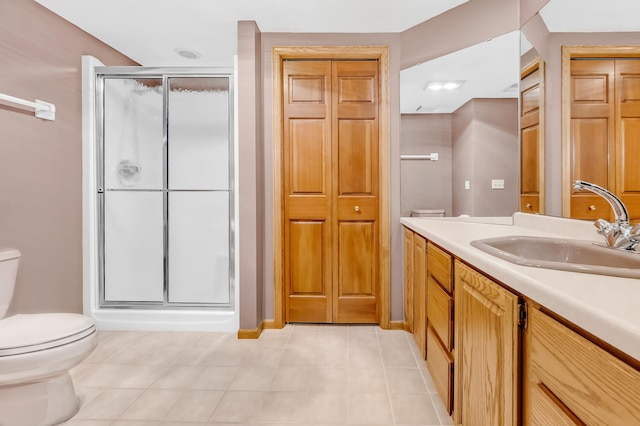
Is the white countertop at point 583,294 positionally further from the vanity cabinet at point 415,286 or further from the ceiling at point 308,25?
the ceiling at point 308,25

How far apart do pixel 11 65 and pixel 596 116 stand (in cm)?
309

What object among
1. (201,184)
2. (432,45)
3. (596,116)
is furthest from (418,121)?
(201,184)

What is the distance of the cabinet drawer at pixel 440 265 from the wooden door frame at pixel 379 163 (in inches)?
33.4

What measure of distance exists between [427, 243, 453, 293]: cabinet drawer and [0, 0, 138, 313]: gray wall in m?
2.45

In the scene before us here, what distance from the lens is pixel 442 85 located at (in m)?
2.54

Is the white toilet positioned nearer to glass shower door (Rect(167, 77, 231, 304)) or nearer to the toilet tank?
the toilet tank

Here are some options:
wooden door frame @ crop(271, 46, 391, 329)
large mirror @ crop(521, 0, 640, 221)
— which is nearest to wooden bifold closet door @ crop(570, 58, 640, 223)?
large mirror @ crop(521, 0, 640, 221)

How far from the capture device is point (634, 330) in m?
0.49

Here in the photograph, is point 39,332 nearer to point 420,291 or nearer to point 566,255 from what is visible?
point 420,291

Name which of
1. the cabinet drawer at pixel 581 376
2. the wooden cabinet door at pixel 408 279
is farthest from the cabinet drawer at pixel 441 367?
the cabinet drawer at pixel 581 376

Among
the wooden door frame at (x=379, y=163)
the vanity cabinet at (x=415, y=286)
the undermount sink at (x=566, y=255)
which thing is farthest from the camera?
the wooden door frame at (x=379, y=163)

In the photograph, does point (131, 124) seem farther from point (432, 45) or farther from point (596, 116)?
point (596, 116)

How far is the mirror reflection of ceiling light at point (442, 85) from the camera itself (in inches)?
97.6

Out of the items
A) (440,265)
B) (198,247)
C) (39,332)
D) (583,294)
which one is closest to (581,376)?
(583,294)
